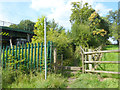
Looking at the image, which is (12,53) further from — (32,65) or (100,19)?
(100,19)

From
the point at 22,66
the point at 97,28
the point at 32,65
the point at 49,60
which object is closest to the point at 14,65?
the point at 22,66

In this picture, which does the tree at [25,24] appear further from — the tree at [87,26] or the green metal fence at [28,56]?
the green metal fence at [28,56]

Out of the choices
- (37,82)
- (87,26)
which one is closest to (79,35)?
(87,26)

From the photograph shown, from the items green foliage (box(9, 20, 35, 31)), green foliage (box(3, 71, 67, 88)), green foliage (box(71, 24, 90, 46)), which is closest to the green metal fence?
green foliage (box(3, 71, 67, 88))

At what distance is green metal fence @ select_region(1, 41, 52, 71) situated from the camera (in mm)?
5051

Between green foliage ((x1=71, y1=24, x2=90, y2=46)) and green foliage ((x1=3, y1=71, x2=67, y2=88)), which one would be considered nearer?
green foliage ((x1=3, y1=71, x2=67, y2=88))

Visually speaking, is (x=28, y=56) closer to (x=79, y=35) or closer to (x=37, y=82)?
(x=37, y=82)

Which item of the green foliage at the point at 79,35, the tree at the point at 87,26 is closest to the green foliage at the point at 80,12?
the tree at the point at 87,26

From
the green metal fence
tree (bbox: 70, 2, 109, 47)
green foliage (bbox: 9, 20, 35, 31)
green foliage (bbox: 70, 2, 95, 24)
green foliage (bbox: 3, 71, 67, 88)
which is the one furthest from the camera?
green foliage (bbox: 9, 20, 35, 31)

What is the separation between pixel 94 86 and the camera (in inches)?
144

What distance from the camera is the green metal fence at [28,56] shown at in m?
5.05

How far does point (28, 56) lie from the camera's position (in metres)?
5.33

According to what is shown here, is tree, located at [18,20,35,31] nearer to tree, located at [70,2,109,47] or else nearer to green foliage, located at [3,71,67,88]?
tree, located at [70,2,109,47]

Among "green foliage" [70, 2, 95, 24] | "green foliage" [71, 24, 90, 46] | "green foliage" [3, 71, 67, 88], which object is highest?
"green foliage" [70, 2, 95, 24]
